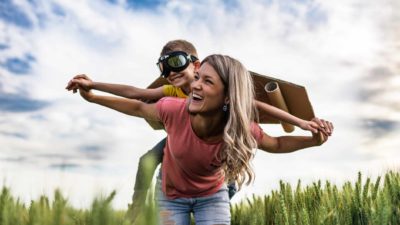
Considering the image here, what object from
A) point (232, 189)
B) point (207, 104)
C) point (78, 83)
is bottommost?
point (232, 189)

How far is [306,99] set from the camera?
13.2 feet

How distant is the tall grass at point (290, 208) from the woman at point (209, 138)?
1.06 ft

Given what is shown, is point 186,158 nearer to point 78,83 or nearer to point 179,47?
point 78,83

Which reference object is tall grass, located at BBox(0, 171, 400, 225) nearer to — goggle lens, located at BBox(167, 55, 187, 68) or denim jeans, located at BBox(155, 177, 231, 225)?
denim jeans, located at BBox(155, 177, 231, 225)

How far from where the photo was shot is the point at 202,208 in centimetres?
345

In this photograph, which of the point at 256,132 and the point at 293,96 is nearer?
the point at 256,132

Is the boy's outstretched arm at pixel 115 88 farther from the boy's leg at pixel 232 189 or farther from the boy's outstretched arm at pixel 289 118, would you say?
the boy's leg at pixel 232 189

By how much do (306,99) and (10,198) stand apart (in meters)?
3.12

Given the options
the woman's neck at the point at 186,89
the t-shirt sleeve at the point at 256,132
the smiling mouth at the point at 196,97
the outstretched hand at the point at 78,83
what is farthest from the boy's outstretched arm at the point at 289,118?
the outstretched hand at the point at 78,83

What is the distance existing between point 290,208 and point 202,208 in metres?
1.18

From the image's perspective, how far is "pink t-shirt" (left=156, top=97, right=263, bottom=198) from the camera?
327cm

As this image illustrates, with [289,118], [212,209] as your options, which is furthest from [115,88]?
[289,118]

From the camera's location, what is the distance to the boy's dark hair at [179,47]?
427cm

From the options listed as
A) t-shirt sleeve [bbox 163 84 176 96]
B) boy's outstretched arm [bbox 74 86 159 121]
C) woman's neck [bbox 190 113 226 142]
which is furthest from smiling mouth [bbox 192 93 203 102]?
t-shirt sleeve [bbox 163 84 176 96]
